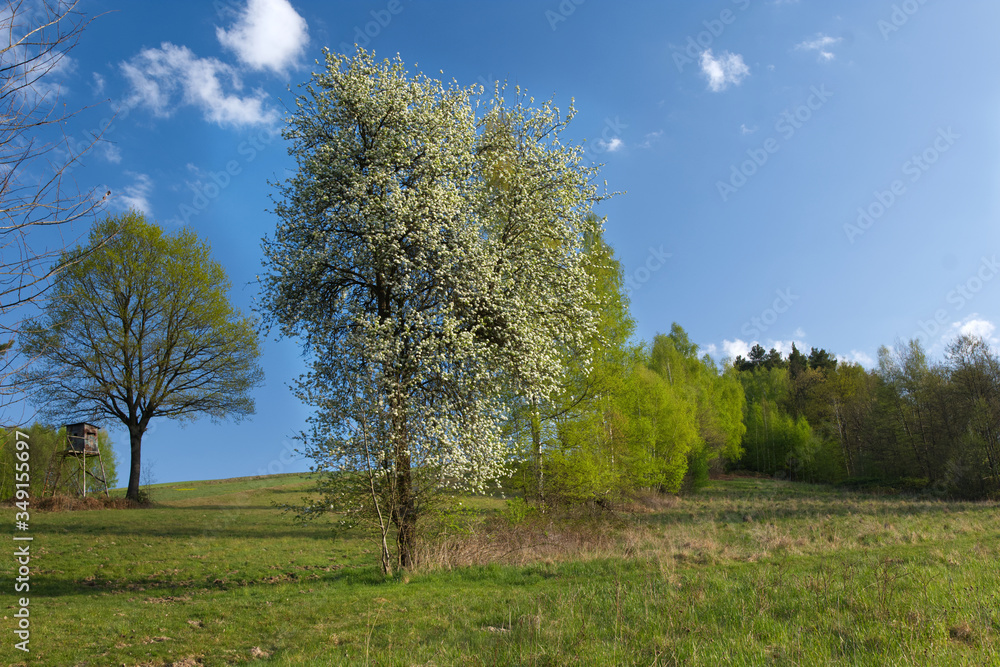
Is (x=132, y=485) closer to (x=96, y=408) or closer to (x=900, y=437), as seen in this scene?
(x=96, y=408)

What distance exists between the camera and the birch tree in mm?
13516

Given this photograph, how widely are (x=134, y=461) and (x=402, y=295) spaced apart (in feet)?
85.8

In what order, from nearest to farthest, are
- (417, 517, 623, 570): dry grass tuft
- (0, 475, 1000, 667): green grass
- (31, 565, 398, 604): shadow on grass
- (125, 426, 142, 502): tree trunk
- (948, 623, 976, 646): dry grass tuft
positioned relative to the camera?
(948, 623, 976, 646): dry grass tuft < (0, 475, 1000, 667): green grass < (31, 565, 398, 604): shadow on grass < (417, 517, 623, 570): dry grass tuft < (125, 426, 142, 502): tree trunk

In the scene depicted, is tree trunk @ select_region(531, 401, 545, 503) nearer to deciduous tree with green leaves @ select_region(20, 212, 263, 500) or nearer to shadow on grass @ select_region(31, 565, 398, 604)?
shadow on grass @ select_region(31, 565, 398, 604)

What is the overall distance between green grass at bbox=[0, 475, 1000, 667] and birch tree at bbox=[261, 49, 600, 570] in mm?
2728

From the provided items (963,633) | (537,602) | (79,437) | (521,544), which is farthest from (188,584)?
(79,437)

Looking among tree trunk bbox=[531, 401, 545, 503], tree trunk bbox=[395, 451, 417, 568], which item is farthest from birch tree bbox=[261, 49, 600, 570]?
tree trunk bbox=[531, 401, 545, 503]

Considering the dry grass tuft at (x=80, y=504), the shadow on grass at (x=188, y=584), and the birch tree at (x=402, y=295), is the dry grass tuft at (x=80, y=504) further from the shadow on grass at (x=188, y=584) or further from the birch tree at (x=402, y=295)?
the birch tree at (x=402, y=295)

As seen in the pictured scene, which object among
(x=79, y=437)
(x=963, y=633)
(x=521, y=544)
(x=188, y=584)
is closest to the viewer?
(x=963, y=633)

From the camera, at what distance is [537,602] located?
353 inches

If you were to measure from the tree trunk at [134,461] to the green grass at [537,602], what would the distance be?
37.7 feet

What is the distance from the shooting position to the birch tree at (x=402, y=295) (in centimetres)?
1352

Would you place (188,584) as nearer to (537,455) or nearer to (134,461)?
(537,455)

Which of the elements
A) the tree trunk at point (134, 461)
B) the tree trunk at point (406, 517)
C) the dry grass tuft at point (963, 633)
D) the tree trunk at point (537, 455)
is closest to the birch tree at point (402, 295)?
the tree trunk at point (406, 517)
